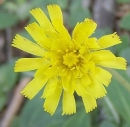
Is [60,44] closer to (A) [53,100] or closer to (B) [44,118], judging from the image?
(A) [53,100]

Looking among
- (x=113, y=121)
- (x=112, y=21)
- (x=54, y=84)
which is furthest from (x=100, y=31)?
(x=54, y=84)

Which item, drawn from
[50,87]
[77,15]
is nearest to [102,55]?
[50,87]

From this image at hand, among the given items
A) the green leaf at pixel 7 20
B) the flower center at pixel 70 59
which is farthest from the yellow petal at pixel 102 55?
the green leaf at pixel 7 20

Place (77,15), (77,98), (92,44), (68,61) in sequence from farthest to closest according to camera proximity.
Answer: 1. (77,15)
2. (77,98)
3. (68,61)
4. (92,44)

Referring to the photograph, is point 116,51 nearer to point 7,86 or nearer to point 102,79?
point 7,86

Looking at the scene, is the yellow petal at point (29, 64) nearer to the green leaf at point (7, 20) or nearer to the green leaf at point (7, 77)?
the green leaf at point (7, 77)
